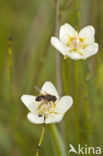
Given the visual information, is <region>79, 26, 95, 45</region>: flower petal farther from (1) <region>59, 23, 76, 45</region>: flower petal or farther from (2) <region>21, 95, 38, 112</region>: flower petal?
(2) <region>21, 95, 38, 112</region>: flower petal

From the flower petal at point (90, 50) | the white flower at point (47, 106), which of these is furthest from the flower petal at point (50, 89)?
the flower petal at point (90, 50)

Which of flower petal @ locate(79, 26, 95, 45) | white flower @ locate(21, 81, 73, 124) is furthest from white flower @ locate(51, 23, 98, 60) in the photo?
white flower @ locate(21, 81, 73, 124)

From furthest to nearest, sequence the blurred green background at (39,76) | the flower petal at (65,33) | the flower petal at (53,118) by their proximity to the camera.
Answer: the blurred green background at (39,76) < the flower petal at (65,33) < the flower petal at (53,118)

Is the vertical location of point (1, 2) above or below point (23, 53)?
above

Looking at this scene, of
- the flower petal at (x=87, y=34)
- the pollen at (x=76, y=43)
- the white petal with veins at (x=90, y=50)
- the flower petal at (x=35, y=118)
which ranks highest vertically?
the flower petal at (x=87, y=34)

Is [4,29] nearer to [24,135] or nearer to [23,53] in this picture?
[23,53]

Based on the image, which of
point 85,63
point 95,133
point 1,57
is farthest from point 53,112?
point 1,57

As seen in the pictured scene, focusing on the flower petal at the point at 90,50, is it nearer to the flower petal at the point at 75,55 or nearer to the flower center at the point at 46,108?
the flower petal at the point at 75,55

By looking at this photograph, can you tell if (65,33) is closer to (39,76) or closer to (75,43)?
(75,43)
